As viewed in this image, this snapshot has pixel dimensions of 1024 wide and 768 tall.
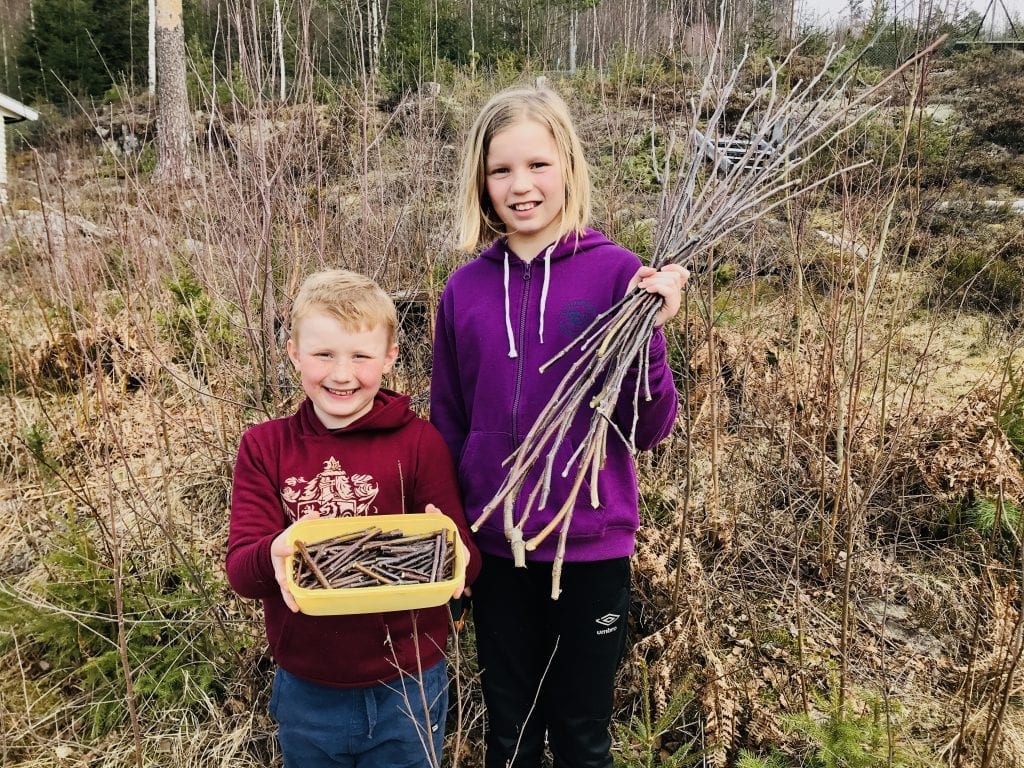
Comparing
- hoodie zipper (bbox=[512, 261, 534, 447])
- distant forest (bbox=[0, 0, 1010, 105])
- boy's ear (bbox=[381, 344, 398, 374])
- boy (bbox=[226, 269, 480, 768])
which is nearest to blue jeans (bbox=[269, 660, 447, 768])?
boy (bbox=[226, 269, 480, 768])

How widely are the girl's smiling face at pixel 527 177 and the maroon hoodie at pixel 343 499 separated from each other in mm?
543

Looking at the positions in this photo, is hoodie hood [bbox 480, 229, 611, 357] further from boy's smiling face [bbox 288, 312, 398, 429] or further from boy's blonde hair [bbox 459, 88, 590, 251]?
boy's smiling face [bbox 288, 312, 398, 429]

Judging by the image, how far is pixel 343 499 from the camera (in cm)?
148

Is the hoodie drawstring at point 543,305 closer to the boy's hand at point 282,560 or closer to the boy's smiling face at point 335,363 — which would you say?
the boy's smiling face at point 335,363

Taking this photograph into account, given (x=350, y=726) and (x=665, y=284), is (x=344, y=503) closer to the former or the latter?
(x=350, y=726)

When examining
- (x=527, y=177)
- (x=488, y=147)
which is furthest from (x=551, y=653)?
(x=488, y=147)

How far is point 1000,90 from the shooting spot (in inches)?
286

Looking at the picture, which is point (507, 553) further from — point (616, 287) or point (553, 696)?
point (616, 287)

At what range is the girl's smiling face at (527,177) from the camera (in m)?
1.54

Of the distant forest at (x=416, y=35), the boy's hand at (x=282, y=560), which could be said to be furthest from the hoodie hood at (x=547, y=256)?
the distant forest at (x=416, y=35)

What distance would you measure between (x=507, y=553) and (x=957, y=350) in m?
4.40

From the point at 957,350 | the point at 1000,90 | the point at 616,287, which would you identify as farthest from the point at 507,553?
the point at 1000,90

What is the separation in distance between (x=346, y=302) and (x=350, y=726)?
0.96m

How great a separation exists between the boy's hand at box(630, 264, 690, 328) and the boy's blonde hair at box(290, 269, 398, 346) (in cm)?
60
